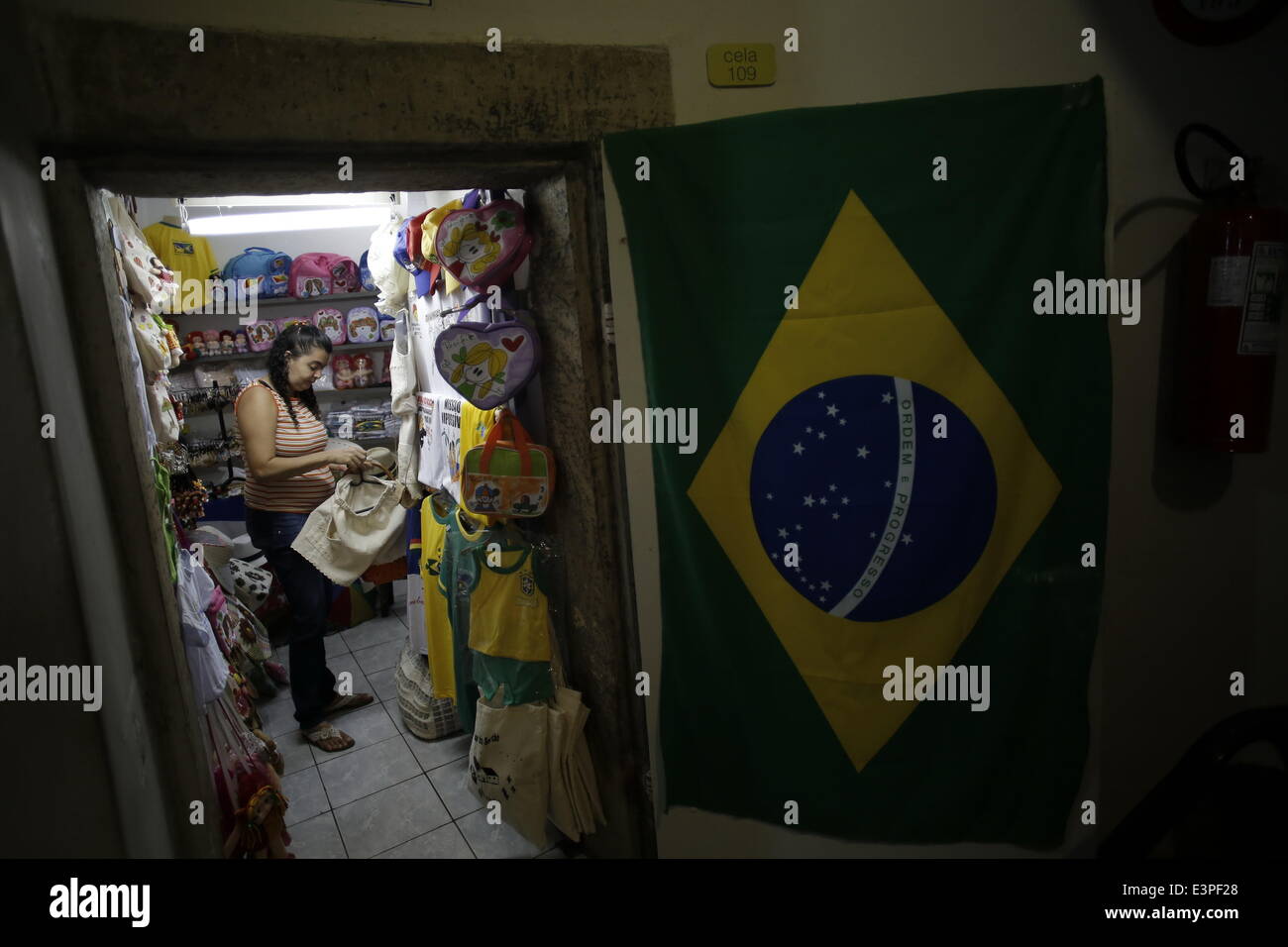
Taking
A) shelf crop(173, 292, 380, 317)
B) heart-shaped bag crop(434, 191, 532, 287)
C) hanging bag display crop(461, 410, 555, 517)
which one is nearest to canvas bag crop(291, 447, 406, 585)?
hanging bag display crop(461, 410, 555, 517)

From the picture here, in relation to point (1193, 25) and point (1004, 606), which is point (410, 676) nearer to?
point (1004, 606)

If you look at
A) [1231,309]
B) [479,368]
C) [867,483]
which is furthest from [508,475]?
[1231,309]

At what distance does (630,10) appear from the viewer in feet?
4.88

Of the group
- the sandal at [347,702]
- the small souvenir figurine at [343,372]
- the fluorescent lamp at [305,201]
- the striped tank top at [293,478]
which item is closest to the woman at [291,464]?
the striped tank top at [293,478]

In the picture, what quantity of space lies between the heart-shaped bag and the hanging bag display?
434 millimetres

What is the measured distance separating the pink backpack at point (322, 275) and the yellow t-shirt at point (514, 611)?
11.4 ft

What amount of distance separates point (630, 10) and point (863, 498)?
1.31 m

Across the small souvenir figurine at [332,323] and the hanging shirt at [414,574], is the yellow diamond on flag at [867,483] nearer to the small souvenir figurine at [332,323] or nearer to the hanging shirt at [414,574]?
the hanging shirt at [414,574]

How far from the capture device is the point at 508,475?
1931mm

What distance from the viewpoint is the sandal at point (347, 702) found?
10.6ft

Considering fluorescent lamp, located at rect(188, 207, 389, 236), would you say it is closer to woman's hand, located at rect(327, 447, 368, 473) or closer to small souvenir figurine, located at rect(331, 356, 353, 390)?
small souvenir figurine, located at rect(331, 356, 353, 390)

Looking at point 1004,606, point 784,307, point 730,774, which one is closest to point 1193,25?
point 784,307

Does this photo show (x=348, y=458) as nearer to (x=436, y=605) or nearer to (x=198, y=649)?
(x=436, y=605)

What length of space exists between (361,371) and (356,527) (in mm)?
2237
